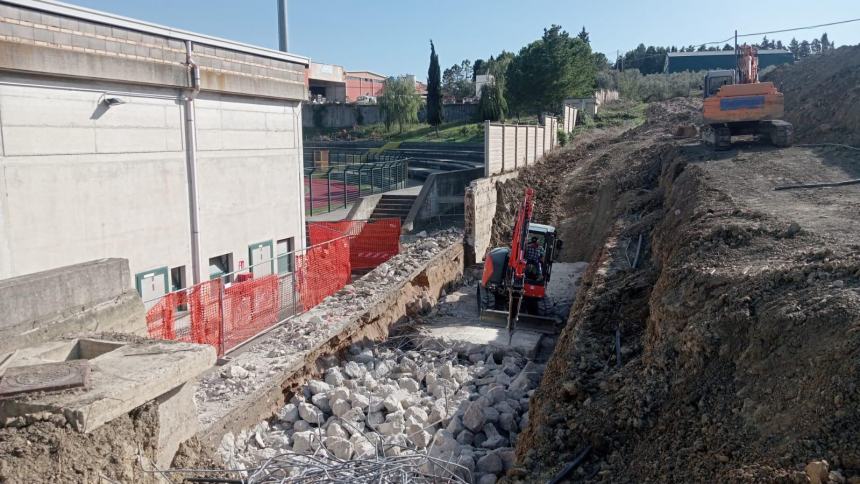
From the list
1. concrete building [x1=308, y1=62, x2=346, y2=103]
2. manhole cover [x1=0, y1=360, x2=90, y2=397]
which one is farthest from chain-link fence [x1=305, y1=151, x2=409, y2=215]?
concrete building [x1=308, y1=62, x2=346, y2=103]

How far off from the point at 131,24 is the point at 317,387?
7747 mm

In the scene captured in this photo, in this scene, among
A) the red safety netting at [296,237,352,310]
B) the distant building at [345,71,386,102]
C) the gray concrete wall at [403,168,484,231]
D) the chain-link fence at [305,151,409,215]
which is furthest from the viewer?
the distant building at [345,71,386,102]

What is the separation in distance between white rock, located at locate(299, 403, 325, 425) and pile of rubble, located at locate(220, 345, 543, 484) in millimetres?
15

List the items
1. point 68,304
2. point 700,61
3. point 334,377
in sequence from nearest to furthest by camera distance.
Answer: point 68,304 < point 334,377 < point 700,61

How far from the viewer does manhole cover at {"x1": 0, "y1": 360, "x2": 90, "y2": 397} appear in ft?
17.2

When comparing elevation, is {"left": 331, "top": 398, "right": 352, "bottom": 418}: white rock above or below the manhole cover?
below

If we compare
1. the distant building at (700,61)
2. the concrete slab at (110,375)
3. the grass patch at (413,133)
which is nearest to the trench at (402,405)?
the concrete slab at (110,375)

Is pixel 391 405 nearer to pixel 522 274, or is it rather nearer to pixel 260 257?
pixel 522 274

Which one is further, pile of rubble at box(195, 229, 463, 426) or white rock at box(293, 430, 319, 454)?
pile of rubble at box(195, 229, 463, 426)

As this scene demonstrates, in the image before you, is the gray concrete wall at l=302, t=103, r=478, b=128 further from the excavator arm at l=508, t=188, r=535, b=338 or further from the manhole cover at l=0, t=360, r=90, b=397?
the manhole cover at l=0, t=360, r=90, b=397

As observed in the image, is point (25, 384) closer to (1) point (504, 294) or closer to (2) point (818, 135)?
(1) point (504, 294)

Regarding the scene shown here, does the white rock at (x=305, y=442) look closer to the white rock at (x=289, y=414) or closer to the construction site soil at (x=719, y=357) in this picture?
the white rock at (x=289, y=414)

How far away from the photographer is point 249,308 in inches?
516

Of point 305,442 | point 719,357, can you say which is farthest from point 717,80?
point 305,442
